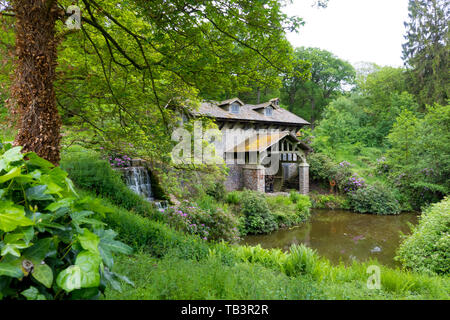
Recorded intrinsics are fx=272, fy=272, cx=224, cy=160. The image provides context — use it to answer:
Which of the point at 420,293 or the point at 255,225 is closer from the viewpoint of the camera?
the point at 420,293

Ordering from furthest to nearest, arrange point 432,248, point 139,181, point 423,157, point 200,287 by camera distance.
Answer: point 423,157
point 139,181
point 432,248
point 200,287

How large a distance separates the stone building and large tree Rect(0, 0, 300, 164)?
31.7ft

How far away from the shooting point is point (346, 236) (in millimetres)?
11367

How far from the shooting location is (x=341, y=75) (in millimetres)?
35906

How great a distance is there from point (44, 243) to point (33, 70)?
2881mm

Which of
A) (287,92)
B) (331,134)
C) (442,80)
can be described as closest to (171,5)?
(331,134)

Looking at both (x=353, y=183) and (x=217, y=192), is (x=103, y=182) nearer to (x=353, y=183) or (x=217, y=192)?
(x=217, y=192)

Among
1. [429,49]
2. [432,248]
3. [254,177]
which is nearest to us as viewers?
[432,248]

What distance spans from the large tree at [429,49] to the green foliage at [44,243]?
2717cm

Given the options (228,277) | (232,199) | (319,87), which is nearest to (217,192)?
(232,199)

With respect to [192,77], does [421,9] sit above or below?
above

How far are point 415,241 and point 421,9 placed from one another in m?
26.0

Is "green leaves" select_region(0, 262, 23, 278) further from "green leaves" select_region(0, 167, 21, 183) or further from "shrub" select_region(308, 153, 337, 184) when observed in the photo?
"shrub" select_region(308, 153, 337, 184)

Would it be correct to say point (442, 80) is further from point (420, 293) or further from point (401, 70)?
point (420, 293)
